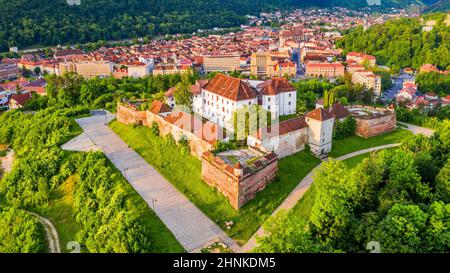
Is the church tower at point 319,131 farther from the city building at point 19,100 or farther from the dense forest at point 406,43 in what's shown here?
the dense forest at point 406,43

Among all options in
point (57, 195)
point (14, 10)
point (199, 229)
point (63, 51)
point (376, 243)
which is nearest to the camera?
point (376, 243)

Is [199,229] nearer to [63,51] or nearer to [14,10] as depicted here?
[63,51]

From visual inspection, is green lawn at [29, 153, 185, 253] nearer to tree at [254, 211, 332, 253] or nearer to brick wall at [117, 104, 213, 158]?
brick wall at [117, 104, 213, 158]

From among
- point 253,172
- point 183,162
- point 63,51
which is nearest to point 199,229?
point 253,172

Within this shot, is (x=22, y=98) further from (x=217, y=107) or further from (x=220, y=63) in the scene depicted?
(x=220, y=63)

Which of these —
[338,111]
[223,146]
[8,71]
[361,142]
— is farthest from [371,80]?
[8,71]

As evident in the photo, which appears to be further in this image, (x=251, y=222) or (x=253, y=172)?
(x=253, y=172)

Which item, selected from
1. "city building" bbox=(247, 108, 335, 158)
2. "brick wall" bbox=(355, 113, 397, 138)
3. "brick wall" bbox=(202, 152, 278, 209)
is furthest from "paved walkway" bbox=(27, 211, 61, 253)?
"brick wall" bbox=(355, 113, 397, 138)
